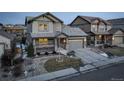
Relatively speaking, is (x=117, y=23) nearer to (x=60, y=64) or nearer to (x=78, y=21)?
(x=78, y=21)

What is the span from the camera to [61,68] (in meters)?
5.41

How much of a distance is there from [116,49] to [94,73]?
1433 millimetres

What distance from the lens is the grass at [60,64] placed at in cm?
541

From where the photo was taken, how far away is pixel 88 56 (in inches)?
237

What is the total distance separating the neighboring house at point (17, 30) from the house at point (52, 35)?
21 centimetres

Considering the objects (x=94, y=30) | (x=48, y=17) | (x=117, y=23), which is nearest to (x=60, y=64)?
(x=48, y=17)

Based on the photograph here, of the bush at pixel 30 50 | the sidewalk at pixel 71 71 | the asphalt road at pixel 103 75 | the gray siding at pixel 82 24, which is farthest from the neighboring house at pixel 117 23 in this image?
the bush at pixel 30 50

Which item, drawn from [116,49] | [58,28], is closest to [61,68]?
[58,28]

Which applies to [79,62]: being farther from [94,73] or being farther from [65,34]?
[65,34]

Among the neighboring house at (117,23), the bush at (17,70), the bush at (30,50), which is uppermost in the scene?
the neighboring house at (117,23)

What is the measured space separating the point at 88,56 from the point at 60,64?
4.10 ft

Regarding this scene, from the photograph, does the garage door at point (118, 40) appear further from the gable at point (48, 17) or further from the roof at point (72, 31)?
the gable at point (48, 17)

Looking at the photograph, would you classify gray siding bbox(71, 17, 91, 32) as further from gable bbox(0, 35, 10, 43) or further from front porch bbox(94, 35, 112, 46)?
gable bbox(0, 35, 10, 43)
